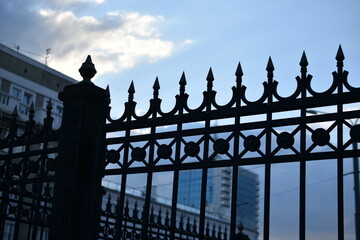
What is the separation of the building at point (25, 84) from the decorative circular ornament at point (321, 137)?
1088 inches

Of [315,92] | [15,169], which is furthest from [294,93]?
[15,169]

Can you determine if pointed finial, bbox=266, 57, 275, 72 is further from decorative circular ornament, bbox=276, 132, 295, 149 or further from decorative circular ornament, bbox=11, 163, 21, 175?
decorative circular ornament, bbox=11, 163, 21, 175

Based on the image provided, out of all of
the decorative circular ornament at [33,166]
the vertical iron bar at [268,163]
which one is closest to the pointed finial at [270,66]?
the vertical iron bar at [268,163]

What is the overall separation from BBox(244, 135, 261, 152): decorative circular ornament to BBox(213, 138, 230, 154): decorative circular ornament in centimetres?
18

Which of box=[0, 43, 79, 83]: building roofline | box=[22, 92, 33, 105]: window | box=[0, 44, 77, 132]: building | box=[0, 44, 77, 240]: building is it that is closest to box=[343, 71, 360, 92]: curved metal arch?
box=[0, 44, 77, 240]: building

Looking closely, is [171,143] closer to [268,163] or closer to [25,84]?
[268,163]

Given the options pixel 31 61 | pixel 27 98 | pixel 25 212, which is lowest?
pixel 25 212

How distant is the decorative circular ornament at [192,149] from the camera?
18.1ft

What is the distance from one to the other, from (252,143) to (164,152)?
3.10ft

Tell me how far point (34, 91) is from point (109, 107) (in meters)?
29.2

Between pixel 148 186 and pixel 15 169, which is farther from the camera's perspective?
pixel 15 169

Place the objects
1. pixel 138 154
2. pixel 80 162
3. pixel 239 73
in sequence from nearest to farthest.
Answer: pixel 239 73
pixel 138 154
pixel 80 162

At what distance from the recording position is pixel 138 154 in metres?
5.92

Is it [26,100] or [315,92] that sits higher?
[26,100]
